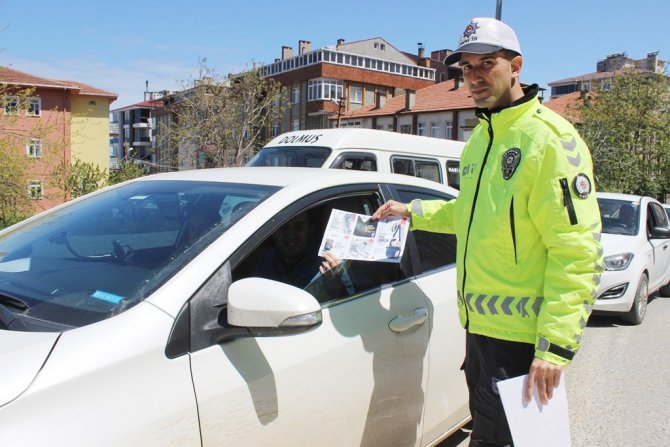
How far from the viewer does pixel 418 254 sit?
9.45 feet

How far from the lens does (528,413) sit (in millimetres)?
1963

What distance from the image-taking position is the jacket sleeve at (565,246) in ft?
6.16

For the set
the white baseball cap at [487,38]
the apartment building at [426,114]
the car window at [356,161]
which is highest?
the apartment building at [426,114]

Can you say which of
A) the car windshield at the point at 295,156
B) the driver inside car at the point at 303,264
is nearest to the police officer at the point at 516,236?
the driver inside car at the point at 303,264

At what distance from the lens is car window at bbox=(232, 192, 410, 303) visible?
2.35m

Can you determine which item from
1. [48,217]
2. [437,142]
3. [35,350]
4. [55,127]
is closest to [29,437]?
[35,350]

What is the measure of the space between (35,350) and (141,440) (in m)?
0.38

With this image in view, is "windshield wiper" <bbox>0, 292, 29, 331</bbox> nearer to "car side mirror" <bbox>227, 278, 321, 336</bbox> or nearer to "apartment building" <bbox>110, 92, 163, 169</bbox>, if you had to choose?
"car side mirror" <bbox>227, 278, 321, 336</bbox>

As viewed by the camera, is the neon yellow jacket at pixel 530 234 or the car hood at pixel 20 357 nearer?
the car hood at pixel 20 357

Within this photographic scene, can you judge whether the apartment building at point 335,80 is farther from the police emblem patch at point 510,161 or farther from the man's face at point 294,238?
the police emblem patch at point 510,161

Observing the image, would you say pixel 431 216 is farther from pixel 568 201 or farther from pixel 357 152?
pixel 357 152

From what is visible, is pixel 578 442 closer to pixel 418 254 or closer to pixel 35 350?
pixel 418 254

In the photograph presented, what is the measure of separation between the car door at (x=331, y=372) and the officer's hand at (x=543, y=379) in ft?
2.07

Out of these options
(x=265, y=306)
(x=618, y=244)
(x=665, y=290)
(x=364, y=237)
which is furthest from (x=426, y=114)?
(x=265, y=306)
